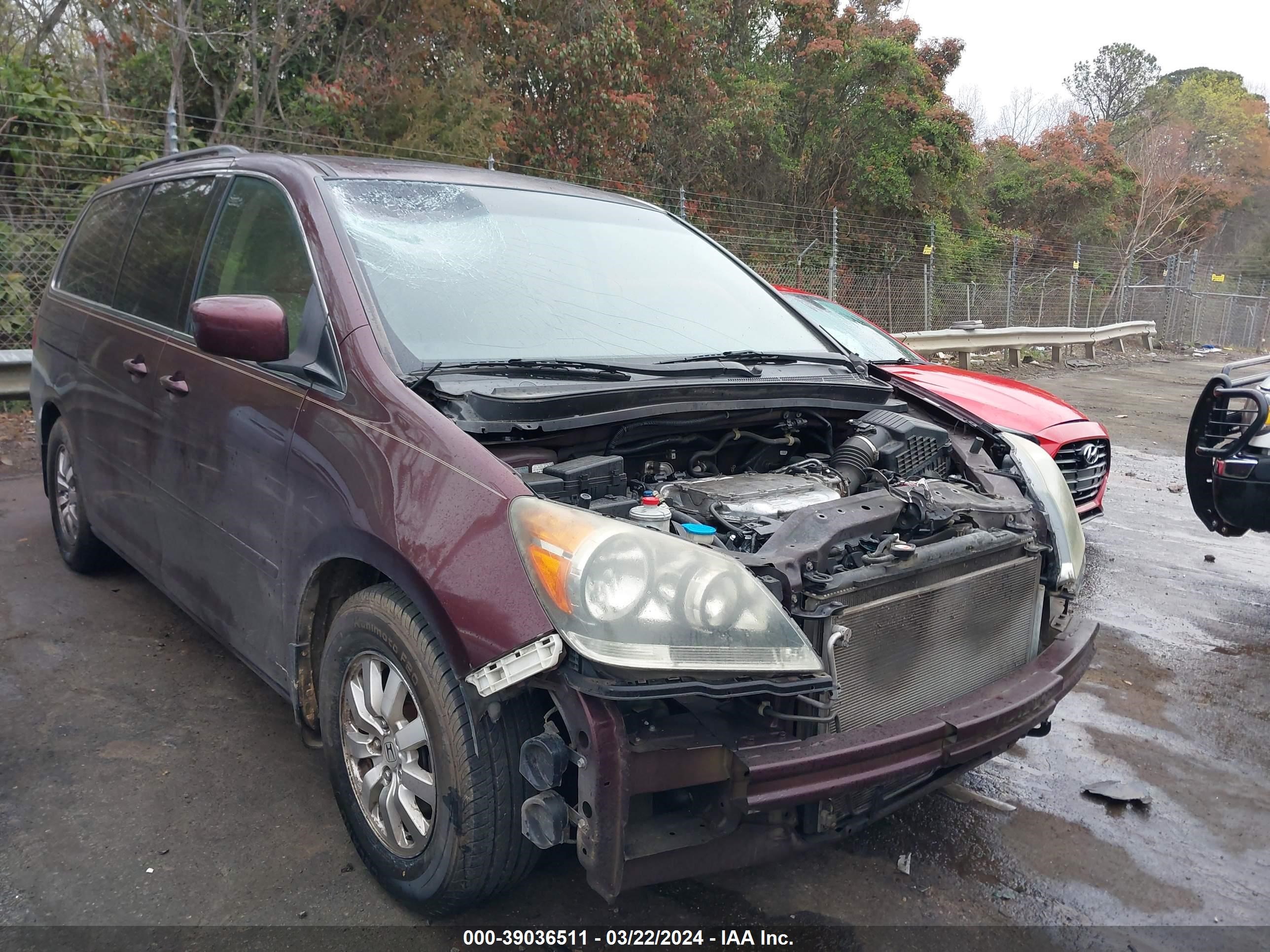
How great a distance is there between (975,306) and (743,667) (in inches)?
724

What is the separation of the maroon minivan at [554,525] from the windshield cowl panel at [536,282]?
14 millimetres

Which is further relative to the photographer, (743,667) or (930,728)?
(930,728)

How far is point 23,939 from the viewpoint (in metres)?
2.31

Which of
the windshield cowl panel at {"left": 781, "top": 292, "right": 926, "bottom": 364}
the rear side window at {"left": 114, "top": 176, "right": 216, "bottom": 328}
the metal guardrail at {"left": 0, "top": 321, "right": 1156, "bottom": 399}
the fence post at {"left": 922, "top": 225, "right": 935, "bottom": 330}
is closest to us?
the rear side window at {"left": 114, "top": 176, "right": 216, "bottom": 328}

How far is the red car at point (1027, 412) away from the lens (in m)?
5.67

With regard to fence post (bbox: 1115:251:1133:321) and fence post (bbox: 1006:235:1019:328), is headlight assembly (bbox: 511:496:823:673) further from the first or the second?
fence post (bbox: 1115:251:1133:321)

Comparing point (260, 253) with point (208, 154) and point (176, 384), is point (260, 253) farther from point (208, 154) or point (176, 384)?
point (208, 154)

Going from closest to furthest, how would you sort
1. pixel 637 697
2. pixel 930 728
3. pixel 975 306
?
pixel 637 697 < pixel 930 728 < pixel 975 306

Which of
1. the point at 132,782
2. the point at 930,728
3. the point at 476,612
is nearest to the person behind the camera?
the point at 476,612

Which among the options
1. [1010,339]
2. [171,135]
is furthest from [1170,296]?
[171,135]

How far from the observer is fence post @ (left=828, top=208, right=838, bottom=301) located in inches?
562

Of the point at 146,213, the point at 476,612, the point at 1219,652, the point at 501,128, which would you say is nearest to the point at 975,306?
the point at 501,128

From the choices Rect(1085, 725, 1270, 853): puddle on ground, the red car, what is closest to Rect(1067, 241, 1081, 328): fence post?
the red car

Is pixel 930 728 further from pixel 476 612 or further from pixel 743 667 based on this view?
pixel 476 612
